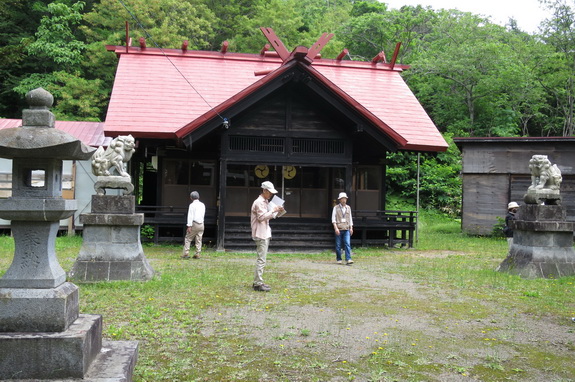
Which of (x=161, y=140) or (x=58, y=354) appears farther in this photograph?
(x=161, y=140)

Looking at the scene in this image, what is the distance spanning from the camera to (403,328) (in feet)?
21.8

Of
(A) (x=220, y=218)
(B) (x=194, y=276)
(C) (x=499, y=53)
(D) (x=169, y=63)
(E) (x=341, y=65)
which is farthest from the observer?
(C) (x=499, y=53)

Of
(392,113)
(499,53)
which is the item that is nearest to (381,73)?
(392,113)

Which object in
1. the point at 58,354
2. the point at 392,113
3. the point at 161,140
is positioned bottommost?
the point at 58,354

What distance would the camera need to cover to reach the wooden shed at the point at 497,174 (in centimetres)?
1988

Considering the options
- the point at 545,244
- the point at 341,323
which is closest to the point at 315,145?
the point at 545,244

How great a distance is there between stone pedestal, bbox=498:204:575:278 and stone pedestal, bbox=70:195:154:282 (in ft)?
25.0

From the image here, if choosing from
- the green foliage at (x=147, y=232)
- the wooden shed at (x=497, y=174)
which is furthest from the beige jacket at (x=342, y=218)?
the wooden shed at (x=497, y=174)

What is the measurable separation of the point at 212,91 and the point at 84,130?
16.8ft

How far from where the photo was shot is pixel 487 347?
5.89 meters

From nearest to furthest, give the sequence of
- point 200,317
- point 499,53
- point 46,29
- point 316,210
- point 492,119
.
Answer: point 200,317, point 316,210, point 46,29, point 499,53, point 492,119

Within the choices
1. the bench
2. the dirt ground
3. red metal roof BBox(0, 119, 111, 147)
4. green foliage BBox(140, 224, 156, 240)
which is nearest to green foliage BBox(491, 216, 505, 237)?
the bench

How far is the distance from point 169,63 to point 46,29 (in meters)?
11.5

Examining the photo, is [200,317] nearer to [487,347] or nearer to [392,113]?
[487,347]
